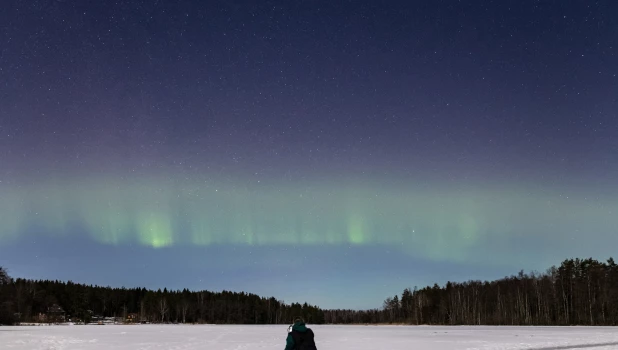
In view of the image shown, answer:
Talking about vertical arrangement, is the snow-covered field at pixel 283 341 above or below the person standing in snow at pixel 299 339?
below

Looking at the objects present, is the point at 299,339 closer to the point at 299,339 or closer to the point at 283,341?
the point at 299,339

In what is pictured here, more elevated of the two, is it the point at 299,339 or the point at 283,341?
the point at 299,339

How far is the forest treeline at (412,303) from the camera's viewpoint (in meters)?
97.8

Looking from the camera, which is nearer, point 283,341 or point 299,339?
Result: point 299,339

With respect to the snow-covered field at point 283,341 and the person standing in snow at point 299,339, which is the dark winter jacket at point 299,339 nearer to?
the person standing in snow at point 299,339

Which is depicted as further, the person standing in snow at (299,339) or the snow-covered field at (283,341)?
the snow-covered field at (283,341)

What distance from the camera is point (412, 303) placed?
518 ft

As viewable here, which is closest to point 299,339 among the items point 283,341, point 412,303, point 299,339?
point 299,339

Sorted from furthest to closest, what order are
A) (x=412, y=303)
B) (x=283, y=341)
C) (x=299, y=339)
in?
1. (x=412, y=303)
2. (x=283, y=341)
3. (x=299, y=339)

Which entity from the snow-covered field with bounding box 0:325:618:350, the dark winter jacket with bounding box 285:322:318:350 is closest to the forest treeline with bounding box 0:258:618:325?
the snow-covered field with bounding box 0:325:618:350

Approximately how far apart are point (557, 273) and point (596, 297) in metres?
10.8

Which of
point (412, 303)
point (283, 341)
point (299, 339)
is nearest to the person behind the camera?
point (299, 339)

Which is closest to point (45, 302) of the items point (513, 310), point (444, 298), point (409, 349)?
point (444, 298)

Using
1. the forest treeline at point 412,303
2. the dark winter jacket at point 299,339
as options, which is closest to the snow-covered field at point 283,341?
the dark winter jacket at point 299,339
